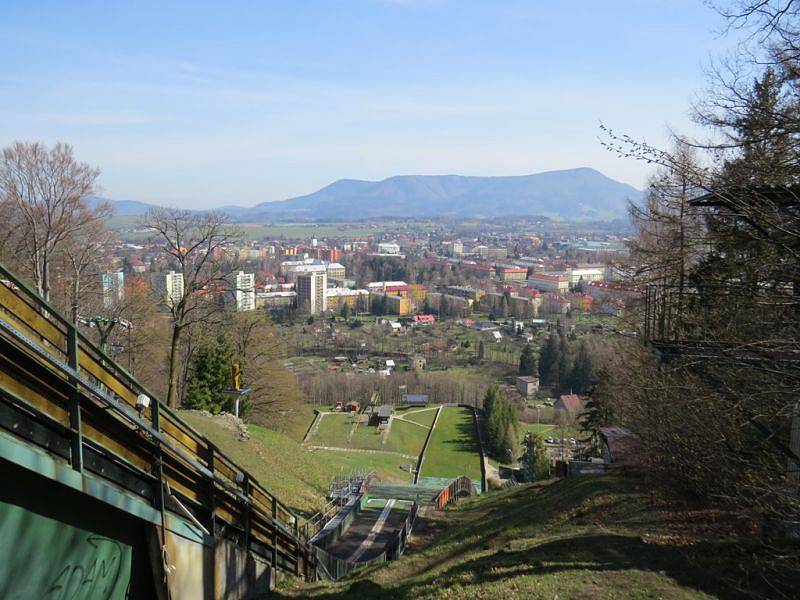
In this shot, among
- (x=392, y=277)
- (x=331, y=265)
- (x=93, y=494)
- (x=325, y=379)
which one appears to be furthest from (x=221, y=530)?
(x=331, y=265)

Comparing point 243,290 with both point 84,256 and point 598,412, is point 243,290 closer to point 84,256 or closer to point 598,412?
point 84,256

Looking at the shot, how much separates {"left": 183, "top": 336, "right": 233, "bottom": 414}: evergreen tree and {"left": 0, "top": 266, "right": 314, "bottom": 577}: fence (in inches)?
566

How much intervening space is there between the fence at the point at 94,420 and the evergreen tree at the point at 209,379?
47.2 feet

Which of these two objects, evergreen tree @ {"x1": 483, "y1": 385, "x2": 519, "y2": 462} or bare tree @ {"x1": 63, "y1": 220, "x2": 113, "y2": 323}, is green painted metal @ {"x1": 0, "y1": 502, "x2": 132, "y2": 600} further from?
evergreen tree @ {"x1": 483, "y1": 385, "x2": 519, "y2": 462}

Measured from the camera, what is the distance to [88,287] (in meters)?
19.4

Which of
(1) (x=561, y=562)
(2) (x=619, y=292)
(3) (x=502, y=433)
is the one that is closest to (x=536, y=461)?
(3) (x=502, y=433)

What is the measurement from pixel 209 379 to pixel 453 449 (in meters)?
19.9

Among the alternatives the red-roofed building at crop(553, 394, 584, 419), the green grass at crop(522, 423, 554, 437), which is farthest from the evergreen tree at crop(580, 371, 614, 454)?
the red-roofed building at crop(553, 394, 584, 419)

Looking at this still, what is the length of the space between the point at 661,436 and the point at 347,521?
6.21 metres

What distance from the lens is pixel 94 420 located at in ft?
14.8

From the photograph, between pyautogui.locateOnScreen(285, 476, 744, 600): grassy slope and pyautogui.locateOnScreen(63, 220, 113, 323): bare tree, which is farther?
pyautogui.locateOnScreen(63, 220, 113, 323): bare tree

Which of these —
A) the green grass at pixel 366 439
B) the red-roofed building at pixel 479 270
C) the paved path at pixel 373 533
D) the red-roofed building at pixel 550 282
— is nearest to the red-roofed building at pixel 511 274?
the red-roofed building at pixel 479 270

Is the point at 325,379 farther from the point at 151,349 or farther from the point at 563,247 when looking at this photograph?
the point at 563,247

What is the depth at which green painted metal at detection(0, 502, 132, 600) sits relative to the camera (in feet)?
12.1
